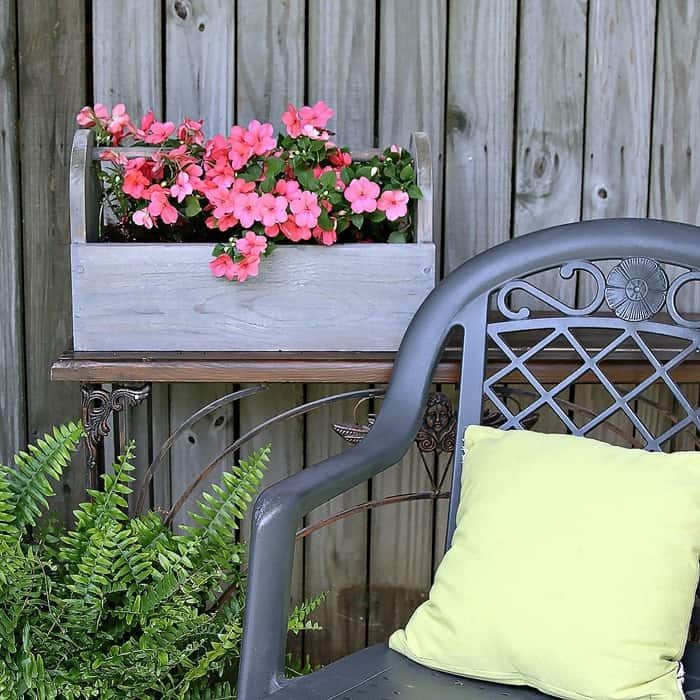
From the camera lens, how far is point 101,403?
1521mm

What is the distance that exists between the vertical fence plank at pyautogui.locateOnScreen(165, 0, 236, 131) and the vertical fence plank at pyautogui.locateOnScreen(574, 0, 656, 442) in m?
0.69

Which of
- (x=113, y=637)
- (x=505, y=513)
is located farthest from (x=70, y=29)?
(x=505, y=513)

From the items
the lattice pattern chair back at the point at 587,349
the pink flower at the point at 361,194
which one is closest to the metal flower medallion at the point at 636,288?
the lattice pattern chair back at the point at 587,349

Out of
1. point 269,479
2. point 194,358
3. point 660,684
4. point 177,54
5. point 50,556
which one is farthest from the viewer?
point 269,479

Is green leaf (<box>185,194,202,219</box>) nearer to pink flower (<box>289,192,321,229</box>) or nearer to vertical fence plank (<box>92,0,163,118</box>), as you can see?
pink flower (<box>289,192,321,229</box>)

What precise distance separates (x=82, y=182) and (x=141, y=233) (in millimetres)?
161

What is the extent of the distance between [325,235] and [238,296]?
0.17 m

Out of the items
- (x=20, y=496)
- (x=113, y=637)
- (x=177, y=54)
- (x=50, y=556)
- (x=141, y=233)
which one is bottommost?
(x=113, y=637)

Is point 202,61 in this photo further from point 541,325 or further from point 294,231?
point 541,325

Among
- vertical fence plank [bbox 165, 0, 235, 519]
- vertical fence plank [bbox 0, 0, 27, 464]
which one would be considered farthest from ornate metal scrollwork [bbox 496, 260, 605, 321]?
vertical fence plank [bbox 0, 0, 27, 464]

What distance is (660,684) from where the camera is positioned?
1.14 meters

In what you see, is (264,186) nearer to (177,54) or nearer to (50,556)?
(177,54)

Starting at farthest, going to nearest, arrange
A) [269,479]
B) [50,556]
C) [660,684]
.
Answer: [269,479], [50,556], [660,684]

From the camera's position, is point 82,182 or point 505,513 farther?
point 82,182
